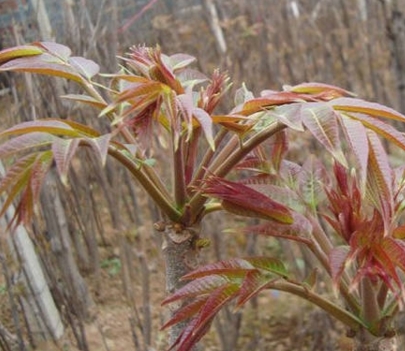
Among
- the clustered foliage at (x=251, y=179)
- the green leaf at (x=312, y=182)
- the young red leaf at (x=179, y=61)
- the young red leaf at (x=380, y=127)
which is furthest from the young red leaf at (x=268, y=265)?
the young red leaf at (x=179, y=61)

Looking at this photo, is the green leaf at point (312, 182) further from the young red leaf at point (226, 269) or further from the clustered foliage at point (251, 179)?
the young red leaf at point (226, 269)

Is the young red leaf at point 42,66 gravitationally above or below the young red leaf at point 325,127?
above

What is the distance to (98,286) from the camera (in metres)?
3.24

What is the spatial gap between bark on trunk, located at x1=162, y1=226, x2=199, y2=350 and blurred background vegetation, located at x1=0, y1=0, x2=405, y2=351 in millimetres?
356

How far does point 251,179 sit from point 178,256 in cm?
15

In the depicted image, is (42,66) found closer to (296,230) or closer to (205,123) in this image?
(205,123)

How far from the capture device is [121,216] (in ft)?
9.99

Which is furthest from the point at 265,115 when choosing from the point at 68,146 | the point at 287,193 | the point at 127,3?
the point at 127,3

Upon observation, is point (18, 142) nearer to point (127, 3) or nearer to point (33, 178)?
point (33, 178)

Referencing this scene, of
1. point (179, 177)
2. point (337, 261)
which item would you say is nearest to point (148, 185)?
point (179, 177)

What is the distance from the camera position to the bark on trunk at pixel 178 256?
36.6 inches

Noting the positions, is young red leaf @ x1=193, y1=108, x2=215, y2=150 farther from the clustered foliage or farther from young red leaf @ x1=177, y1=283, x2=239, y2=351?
young red leaf @ x1=177, y1=283, x2=239, y2=351

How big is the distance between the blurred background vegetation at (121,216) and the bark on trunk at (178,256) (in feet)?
1.17

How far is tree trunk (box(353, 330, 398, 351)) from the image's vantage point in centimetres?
88
